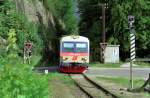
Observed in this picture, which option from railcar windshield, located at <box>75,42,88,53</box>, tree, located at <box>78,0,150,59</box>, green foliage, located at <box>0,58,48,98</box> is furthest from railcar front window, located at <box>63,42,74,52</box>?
green foliage, located at <box>0,58,48,98</box>

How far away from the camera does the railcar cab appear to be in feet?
140

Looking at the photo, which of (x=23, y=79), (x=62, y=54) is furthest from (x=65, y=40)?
(x=23, y=79)

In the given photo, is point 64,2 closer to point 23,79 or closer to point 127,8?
point 127,8

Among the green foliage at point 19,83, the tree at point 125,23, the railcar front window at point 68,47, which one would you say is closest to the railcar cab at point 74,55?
the railcar front window at point 68,47

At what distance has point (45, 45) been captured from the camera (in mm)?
65812

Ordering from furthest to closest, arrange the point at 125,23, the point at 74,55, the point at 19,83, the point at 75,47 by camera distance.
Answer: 1. the point at 125,23
2. the point at 75,47
3. the point at 74,55
4. the point at 19,83

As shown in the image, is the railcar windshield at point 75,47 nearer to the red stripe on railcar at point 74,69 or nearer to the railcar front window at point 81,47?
the railcar front window at point 81,47

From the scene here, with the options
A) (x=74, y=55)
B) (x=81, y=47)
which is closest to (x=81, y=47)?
(x=81, y=47)

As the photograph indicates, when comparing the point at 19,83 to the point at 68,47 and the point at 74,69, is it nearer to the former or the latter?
the point at 74,69

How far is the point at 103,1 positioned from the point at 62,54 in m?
25.3

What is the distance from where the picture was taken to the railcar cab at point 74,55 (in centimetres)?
4269

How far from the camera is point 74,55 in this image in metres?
43.4

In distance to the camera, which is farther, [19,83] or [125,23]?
[125,23]

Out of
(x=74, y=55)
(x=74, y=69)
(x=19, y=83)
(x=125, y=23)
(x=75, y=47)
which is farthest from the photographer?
(x=125, y=23)
